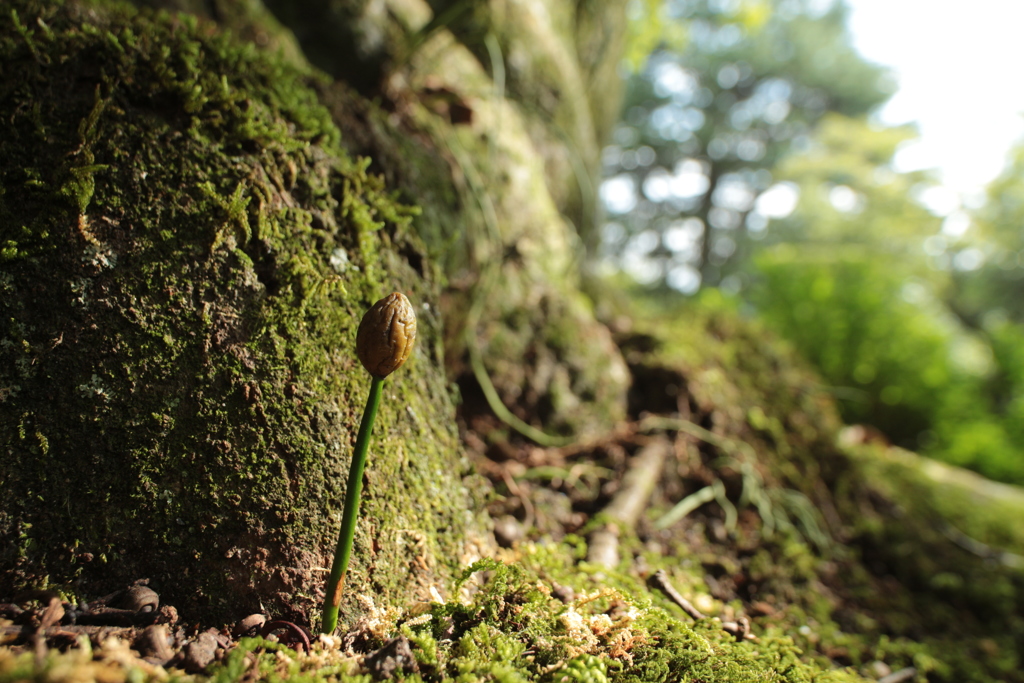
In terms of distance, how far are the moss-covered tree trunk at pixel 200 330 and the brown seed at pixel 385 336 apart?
0.35 meters

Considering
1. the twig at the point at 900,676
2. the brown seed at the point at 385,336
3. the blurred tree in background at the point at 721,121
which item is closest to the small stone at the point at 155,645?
the brown seed at the point at 385,336

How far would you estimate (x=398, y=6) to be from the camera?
2523 millimetres

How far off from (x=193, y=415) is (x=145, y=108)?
2.50 ft

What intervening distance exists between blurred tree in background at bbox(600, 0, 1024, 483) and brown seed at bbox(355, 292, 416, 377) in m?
4.46

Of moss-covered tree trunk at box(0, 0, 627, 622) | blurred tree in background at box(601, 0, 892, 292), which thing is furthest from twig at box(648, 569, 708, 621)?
blurred tree in background at box(601, 0, 892, 292)

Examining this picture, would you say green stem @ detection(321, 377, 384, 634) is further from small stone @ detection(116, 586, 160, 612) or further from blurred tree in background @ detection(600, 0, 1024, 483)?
blurred tree in background @ detection(600, 0, 1024, 483)

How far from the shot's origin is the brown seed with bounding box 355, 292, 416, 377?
922mm

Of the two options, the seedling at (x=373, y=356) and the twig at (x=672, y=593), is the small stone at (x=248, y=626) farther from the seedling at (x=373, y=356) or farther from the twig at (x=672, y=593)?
the twig at (x=672, y=593)

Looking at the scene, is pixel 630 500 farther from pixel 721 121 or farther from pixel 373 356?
pixel 721 121

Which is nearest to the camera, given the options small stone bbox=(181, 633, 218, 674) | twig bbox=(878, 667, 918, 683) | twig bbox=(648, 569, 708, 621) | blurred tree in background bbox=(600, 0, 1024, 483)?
small stone bbox=(181, 633, 218, 674)

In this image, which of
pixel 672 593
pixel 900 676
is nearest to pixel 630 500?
pixel 672 593

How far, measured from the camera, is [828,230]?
1513cm

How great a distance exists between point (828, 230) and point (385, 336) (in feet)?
56.9

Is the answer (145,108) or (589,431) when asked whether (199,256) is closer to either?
(145,108)
